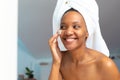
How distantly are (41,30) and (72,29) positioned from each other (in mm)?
1589

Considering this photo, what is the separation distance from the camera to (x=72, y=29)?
59cm

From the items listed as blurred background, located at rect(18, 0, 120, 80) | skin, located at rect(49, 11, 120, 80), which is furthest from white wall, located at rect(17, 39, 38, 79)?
skin, located at rect(49, 11, 120, 80)

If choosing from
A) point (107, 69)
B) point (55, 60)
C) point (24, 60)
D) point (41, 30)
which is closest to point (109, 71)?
point (107, 69)

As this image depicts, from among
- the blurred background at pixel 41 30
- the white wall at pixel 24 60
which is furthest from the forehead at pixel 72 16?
the white wall at pixel 24 60

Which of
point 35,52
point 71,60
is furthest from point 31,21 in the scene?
point 71,60

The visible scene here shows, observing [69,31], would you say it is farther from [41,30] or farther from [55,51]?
[41,30]

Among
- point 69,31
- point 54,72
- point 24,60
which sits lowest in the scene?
point 24,60

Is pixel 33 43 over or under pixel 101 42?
under

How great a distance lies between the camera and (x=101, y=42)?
25.8 inches

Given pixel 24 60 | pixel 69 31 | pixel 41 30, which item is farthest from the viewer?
pixel 24 60

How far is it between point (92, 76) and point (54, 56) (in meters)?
0.12

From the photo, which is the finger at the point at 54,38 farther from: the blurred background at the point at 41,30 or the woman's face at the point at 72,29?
the blurred background at the point at 41,30
